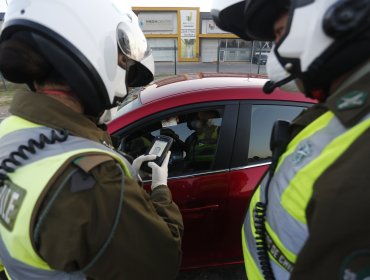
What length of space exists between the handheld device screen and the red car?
279 millimetres

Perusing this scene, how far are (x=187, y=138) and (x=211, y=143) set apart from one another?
0.63 ft

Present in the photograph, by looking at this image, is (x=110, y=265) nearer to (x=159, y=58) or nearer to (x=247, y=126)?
(x=247, y=126)

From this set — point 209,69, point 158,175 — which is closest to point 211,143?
point 158,175

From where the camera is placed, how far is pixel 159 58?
26.0 meters

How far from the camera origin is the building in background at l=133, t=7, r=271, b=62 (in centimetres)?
2459

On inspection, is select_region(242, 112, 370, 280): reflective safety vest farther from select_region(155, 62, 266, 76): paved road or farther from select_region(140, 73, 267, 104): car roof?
Answer: select_region(155, 62, 266, 76): paved road

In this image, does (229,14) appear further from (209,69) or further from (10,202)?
(209,69)

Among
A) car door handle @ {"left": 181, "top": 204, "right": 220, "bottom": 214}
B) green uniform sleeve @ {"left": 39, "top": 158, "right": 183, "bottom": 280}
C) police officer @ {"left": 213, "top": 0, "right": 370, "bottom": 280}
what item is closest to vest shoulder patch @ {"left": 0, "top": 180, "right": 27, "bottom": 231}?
green uniform sleeve @ {"left": 39, "top": 158, "right": 183, "bottom": 280}

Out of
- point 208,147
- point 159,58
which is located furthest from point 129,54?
point 159,58

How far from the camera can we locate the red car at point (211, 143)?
201cm

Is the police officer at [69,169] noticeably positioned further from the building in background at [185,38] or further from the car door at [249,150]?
the building in background at [185,38]

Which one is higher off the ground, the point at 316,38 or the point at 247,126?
the point at 316,38

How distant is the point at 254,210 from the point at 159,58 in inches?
1027

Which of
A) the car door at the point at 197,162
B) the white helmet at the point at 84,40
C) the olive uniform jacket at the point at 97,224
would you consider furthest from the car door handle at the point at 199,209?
the white helmet at the point at 84,40
